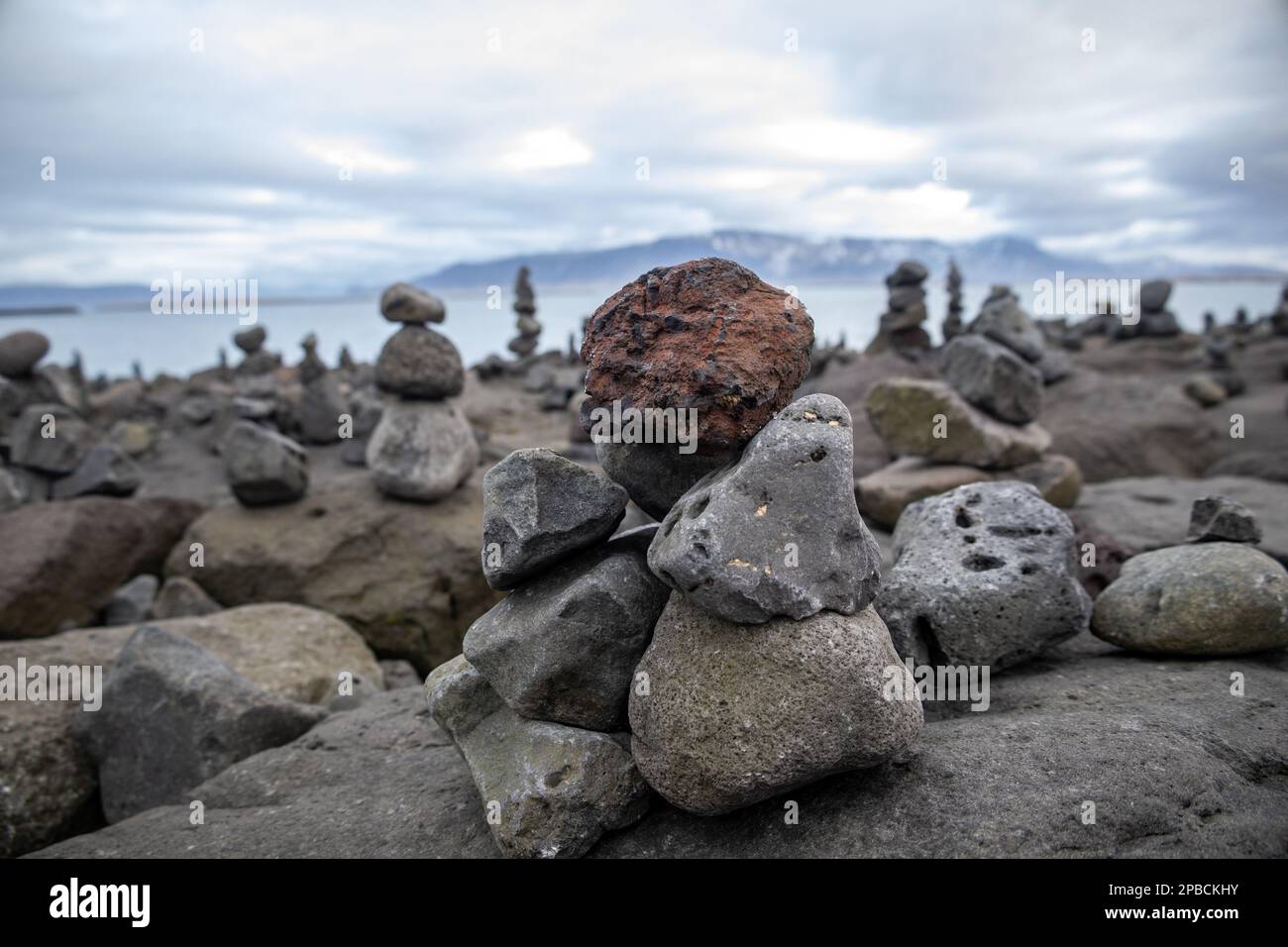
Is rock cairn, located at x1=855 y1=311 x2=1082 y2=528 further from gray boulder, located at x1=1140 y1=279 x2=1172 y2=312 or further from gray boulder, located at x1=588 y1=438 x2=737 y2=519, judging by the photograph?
gray boulder, located at x1=1140 y1=279 x2=1172 y2=312

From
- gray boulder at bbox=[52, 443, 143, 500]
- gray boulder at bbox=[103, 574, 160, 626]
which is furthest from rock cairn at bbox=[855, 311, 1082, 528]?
gray boulder at bbox=[52, 443, 143, 500]

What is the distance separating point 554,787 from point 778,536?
1.44 meters

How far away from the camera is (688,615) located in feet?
12.4

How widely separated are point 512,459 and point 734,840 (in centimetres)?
193

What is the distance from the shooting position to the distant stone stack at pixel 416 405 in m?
10.1

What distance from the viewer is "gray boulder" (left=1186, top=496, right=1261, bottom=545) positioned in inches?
204

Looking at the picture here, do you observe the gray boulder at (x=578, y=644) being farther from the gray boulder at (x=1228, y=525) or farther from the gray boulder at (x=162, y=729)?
the gray boulder at (x=1228, y=525)

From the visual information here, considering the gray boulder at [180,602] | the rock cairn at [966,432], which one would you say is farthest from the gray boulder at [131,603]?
the rock cairn at [966,432]

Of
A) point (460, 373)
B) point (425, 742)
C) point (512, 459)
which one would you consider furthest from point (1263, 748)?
point (460, 373)

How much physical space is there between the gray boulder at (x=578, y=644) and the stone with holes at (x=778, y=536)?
14.9 inches

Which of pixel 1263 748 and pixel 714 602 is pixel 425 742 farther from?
pixel 1263 748

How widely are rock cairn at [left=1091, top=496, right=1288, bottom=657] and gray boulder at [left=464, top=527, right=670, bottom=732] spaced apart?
2774mm

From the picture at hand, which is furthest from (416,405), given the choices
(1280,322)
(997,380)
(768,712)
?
(1280,322)
